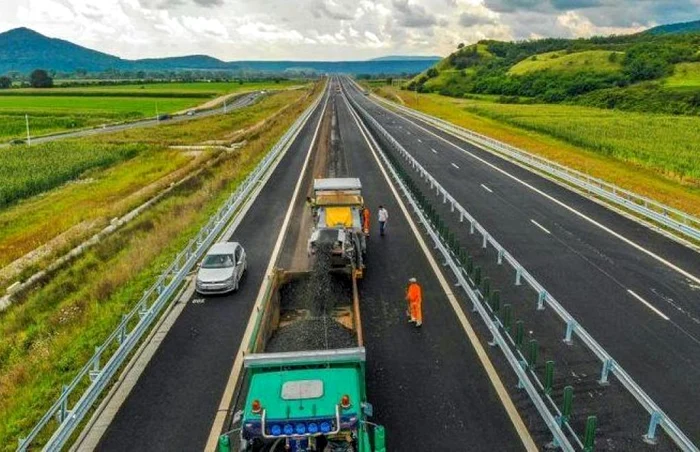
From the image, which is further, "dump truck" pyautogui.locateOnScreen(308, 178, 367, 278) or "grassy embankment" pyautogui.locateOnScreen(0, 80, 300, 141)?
"grassy embankment" pyautogui.locateOnScreen(0, 80, 300, 141)

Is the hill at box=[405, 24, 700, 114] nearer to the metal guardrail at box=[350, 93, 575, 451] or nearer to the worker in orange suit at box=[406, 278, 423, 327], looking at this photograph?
the metal guardrail at box=[350, 93, 575, 451]

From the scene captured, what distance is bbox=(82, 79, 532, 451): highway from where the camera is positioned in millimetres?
11195

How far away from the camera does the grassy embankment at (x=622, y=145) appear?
1512 inches

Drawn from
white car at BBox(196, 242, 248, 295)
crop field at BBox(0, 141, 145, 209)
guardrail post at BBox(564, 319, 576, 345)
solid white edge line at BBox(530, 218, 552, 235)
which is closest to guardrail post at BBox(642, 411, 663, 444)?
guardrail post at BBox(564, 319, 576, 345)

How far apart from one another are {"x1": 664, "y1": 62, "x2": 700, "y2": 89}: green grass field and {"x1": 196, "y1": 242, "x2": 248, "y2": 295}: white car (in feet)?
389

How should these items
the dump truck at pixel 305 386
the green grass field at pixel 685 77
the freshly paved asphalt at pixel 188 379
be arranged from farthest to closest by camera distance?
the green grass field at pixel 685 77 → the freshly paved asphalt at pixel 188 379 → the dump truck at pixel 305 386

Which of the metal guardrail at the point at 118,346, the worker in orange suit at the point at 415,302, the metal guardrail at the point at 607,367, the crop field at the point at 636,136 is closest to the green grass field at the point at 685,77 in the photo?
the crop field at the point at 636,136

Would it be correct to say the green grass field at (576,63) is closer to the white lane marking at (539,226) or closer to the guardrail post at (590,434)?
the white lane marking at (539,226)

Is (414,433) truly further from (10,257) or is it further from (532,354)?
(10,257)

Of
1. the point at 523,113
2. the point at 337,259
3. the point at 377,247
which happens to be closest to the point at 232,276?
the point at 337,259

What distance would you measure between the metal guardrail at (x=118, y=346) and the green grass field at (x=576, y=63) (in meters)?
146

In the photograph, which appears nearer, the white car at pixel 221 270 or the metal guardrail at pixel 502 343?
the metal guardrail at pixel 502 343

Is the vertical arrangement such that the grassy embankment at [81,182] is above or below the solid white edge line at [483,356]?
below

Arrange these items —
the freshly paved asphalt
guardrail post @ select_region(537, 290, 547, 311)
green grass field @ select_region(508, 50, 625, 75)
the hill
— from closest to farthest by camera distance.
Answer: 1. the freshly paved asphalt
2. guardrail post @ select_region(537, 290, 547, 311)
3. the hill
4. green grass field @ select_region(508, 50, 625, 75)
